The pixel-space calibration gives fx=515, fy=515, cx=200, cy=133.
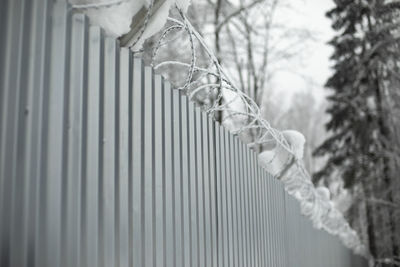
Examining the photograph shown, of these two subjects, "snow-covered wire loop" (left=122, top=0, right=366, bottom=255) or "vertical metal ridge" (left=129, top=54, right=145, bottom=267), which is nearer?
"vertical metal ridge" (left=129, top=54, right=145, bottom=267)

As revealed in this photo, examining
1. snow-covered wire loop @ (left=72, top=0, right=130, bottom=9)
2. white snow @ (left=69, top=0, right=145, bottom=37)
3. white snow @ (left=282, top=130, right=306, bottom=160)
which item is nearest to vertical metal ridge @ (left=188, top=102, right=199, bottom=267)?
white snow @ (left=69, top=0, right=145, bottom=37)

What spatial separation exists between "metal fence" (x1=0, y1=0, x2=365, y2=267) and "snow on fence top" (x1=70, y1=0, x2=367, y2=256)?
0.33 feet

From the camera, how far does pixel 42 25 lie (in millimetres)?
1151

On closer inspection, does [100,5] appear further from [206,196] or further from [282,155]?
[282,155]

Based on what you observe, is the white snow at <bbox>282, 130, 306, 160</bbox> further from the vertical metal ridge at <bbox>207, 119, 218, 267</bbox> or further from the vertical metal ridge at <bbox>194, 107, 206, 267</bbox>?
the vertical metal ridge at <bbox>194, 107, 206, 267</bbox>

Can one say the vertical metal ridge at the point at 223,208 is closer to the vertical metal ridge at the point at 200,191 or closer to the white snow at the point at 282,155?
the vertical metal ridge at the point at 200,191

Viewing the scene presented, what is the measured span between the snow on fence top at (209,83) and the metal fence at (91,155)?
10cm

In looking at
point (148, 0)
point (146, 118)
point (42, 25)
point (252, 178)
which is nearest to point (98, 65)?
point (42, 25)

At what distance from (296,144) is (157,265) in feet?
9.94

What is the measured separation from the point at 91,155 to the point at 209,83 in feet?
4.47

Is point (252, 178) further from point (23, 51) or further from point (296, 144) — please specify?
point (23, 51)

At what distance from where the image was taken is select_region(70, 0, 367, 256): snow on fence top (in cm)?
Result: 158

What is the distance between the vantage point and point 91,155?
1320 millimetres

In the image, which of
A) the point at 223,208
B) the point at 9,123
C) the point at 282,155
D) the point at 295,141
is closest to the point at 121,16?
the point at 9,123
